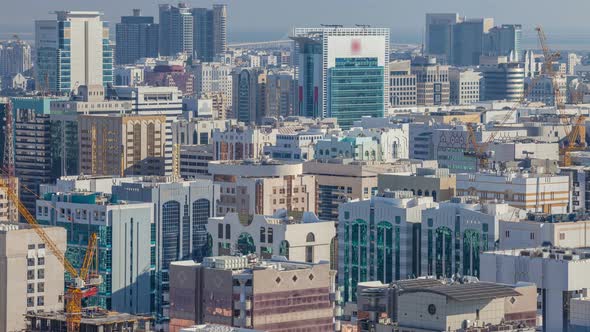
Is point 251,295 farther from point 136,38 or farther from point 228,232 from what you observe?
point 136,38

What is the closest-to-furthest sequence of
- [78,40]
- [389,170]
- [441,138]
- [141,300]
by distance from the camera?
[141,300]
[389,170]
[441,138]
[78,40]

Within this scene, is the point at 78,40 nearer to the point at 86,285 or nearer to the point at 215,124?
the point at 215,124

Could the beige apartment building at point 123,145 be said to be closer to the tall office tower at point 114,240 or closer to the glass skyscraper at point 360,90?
the glass skyscraper at point 360,90

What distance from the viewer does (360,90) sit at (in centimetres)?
11512

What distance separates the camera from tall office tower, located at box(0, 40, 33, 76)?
574ft

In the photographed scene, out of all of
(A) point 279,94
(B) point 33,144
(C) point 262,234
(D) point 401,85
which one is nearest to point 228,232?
(C) point 262,234

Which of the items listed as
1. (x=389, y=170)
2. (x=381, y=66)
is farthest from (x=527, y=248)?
(x=381, y=66)

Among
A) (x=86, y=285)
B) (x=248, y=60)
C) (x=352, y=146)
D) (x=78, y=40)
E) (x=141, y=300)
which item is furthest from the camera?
(x=248, y=60)

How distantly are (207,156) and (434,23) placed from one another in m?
96.1

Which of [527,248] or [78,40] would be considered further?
[78,40]

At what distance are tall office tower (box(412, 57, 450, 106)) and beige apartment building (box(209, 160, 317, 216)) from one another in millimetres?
60595

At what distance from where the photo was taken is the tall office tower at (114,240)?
65000mm

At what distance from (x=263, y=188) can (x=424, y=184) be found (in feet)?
18.5

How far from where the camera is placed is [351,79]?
4542 inches
